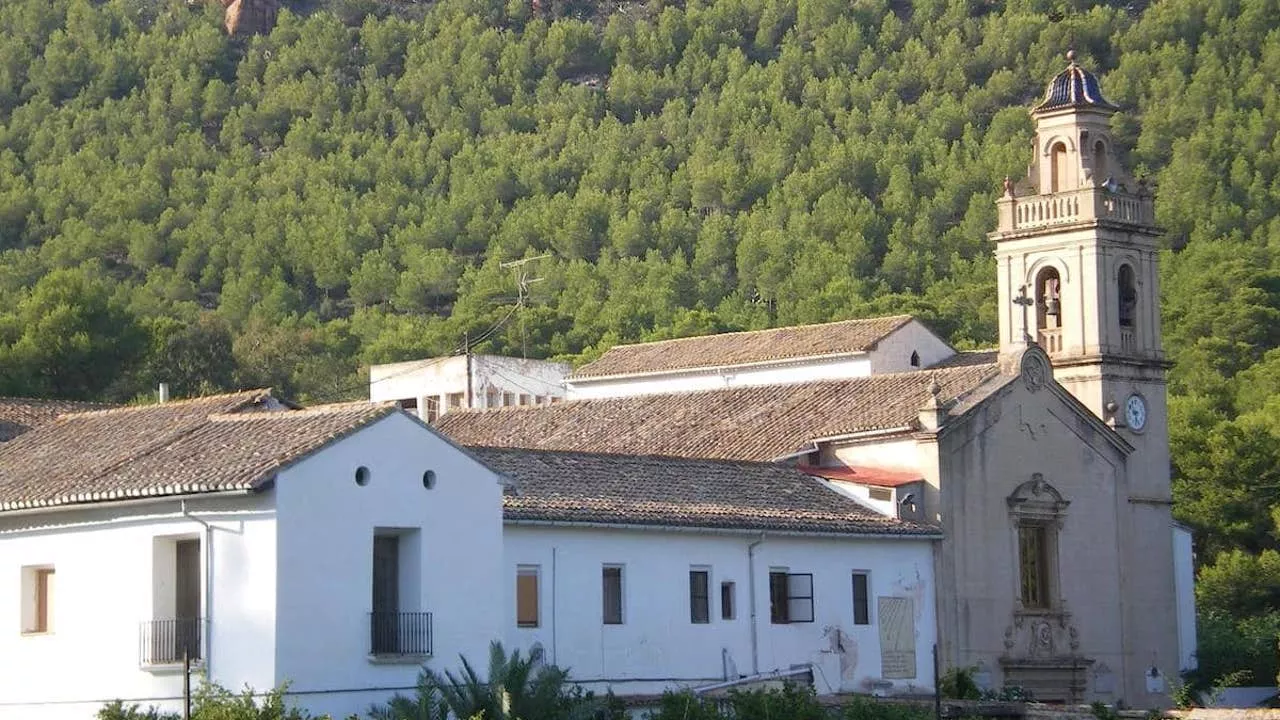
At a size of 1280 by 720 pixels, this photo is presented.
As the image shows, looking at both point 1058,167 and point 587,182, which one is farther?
point 587,182

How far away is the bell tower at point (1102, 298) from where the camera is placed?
47.2 meters

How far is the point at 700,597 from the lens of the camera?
36.4 metres

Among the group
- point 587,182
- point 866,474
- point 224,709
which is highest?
point 587,182

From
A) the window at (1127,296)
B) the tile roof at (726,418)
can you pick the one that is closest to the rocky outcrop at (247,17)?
the tile roof at (726,418)

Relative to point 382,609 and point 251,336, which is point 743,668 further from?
point 251,336

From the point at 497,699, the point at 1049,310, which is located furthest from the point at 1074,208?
the point at 497,699

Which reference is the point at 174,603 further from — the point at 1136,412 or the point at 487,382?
the point at 487,382

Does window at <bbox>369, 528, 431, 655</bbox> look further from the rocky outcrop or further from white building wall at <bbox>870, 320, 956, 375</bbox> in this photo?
the rocky outcrop

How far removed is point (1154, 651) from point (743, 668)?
12.9m

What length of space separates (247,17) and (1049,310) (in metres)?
94.9

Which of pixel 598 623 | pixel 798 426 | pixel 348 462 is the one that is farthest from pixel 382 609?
pixel 798 426

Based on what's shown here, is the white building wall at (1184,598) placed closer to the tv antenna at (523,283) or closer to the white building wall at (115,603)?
the white building wall at (115,603)

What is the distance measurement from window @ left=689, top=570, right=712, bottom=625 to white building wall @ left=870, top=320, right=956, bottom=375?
21.1 metres

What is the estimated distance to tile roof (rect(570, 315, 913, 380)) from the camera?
2298 inches
